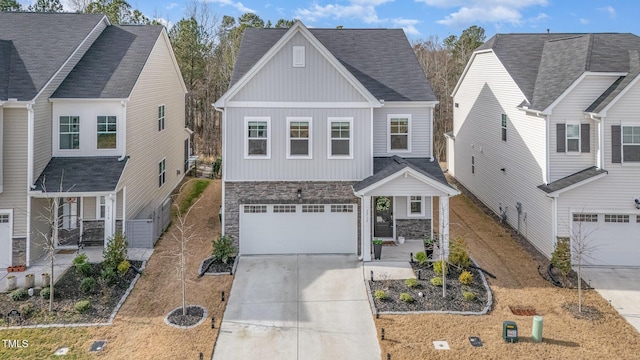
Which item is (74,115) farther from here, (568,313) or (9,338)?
(568,313)

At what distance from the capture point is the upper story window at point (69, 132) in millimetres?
17609

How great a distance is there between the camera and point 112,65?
19.5 metres

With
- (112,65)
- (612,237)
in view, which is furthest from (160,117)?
(612,237)

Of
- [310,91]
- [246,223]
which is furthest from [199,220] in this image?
[310,91]

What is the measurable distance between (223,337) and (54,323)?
4.89m

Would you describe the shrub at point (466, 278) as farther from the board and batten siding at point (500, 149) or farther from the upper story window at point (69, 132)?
Answer: the upper story window at point (69, 132)

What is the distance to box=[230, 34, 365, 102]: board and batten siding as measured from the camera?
16.9 meters

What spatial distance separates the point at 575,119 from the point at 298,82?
10870 mm

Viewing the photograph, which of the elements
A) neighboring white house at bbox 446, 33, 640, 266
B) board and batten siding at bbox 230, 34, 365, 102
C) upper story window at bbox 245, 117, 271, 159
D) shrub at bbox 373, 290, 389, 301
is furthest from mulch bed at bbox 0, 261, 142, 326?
neighboring white house at bbox 446, 33, 640, 266

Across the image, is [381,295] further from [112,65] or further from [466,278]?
[112,65]

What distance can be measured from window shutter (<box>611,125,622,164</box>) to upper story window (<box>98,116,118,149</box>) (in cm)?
1948

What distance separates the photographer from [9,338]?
37.4ft

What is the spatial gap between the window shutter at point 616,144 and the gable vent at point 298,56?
1191cm

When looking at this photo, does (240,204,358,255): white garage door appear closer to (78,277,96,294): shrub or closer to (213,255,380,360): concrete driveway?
(213,255,380,360): concrete driveway
